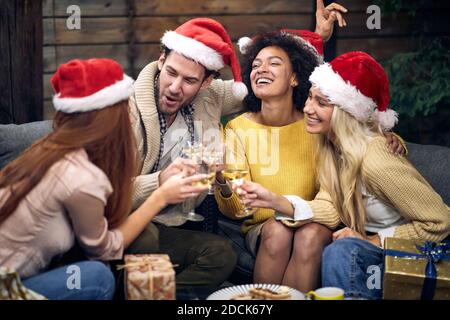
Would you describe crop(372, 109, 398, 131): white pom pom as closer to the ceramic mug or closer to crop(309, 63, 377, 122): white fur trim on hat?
crop(309, 63, 377, 122): white fur trim on hat

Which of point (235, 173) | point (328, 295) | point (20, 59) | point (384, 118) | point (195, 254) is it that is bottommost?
point (195, 254)

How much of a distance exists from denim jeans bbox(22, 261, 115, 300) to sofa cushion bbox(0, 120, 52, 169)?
105cm

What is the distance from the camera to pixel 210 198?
390cm

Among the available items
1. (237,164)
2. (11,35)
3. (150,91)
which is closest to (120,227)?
(237,164)

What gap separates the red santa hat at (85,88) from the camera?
9.38ft

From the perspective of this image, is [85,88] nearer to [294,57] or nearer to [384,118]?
[294,57]

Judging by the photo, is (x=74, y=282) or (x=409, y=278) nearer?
(x=74, y=282)

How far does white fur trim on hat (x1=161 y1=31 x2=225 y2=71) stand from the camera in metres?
3.71

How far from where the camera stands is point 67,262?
120 inches

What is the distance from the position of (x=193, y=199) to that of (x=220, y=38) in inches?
34.3

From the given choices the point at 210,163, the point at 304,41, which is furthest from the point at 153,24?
the point at 210,163

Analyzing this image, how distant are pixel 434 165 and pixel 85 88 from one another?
209 cm

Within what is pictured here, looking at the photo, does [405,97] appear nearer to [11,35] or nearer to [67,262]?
[11,35]

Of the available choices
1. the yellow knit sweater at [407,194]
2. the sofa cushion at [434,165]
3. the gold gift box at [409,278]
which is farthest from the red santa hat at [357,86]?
the gold gift box at [409,278]
